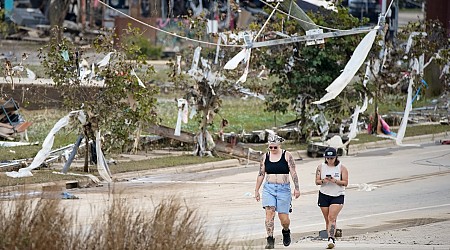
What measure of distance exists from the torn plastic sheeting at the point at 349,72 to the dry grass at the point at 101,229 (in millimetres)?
13401

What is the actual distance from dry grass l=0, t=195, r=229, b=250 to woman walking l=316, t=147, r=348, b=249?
4308 mm

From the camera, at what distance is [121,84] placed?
2461 centimetres

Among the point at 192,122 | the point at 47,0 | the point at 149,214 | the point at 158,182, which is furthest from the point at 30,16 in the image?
the point at 149,214

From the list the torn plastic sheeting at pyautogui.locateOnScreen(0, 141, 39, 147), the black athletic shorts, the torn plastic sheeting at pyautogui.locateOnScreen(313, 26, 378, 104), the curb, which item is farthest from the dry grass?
the curb

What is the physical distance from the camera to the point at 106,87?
24.7m

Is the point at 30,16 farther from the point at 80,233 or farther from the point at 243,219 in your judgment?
the point at 80,233

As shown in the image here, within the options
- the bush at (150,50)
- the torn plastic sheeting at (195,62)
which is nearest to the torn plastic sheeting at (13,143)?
the torn plastic sheeting at (195,62)

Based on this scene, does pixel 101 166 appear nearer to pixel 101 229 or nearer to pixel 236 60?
pixel 236 60

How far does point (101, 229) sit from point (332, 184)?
18.0ft

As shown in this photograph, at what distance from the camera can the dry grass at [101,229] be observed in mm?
12234

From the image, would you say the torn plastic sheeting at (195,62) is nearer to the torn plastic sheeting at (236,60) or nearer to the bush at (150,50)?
the torn plastic sheeting at (236,60)

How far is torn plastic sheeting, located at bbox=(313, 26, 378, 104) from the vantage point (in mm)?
26350

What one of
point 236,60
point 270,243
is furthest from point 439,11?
point 270,243

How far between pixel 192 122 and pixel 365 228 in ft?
51.0
